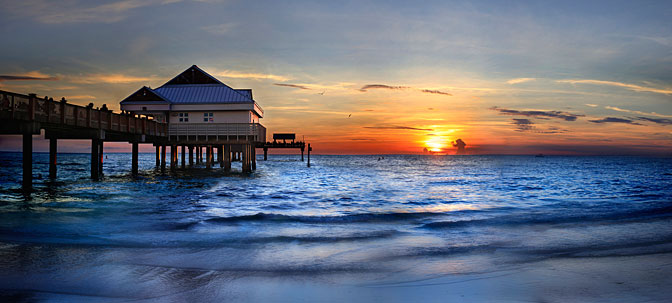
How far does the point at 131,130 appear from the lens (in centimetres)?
2983

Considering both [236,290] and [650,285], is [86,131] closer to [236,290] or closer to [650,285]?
[236,290]

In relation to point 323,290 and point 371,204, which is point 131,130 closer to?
point 371,204

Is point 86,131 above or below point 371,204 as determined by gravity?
above

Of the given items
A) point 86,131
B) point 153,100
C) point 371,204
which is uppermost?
point 153,100

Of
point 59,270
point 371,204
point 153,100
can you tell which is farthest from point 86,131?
point 59,270

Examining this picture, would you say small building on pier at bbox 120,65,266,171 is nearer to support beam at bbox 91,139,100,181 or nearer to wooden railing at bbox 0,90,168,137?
wooden railing at bbox 0,90,168,137

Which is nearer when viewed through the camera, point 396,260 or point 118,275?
point 118,275

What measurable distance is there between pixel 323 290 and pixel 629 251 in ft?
25.4

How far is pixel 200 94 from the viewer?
3888cm

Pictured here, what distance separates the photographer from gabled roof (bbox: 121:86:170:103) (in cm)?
3678

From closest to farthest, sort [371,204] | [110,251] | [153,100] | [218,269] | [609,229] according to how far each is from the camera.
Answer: [218,269]
[110,251]
[609,229]
[371,204]
[153,100]

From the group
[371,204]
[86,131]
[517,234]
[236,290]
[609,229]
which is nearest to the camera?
[236,290]

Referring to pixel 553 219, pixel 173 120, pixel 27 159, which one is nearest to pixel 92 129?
pixel 27 159

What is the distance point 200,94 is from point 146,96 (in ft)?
15.4
